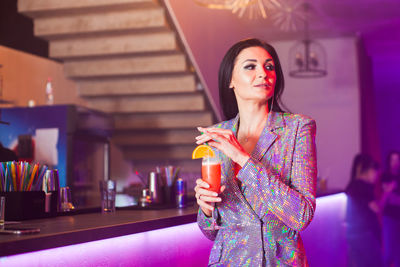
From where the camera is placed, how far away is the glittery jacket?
4.76 ft

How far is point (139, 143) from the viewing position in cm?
679

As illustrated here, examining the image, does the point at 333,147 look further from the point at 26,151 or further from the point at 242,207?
the point at 242,207

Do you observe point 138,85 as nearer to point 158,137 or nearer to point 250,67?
point 158,137

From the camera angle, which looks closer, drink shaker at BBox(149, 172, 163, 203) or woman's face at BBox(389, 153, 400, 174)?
drink shaker at BBox(149, 172, 163, 203)

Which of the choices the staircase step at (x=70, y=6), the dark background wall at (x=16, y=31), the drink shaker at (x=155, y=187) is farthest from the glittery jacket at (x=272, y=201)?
the dark background wall at (x=16, y=31)

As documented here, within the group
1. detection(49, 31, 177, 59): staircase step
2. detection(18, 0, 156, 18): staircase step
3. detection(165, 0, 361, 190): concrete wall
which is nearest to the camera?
detection(18, 0, 156, 18): staircase step

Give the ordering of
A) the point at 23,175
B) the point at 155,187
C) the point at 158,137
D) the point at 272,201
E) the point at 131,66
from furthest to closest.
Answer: the point at 158,137 → the point at 131,66 → the point at 155,187 → the point at 23,175 → the point at 272,201

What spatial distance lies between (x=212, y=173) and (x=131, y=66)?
13.6 ft

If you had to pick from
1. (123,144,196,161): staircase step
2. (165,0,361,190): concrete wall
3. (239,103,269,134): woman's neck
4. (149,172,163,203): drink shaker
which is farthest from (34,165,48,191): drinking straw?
(165,0,361,190): concrete wall

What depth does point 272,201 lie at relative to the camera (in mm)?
1449

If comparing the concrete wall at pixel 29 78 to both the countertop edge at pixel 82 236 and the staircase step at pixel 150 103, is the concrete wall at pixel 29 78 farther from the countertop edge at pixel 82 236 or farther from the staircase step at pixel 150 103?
the countertop edge at pixel 82 236

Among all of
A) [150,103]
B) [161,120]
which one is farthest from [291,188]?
[161,120]

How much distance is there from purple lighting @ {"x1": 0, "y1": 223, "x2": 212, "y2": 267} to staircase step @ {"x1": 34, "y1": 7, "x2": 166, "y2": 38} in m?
3.03

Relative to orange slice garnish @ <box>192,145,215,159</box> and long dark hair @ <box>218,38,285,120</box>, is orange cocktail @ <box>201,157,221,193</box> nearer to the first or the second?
orange slice garnish @ <box>192,145,215,159</box>
